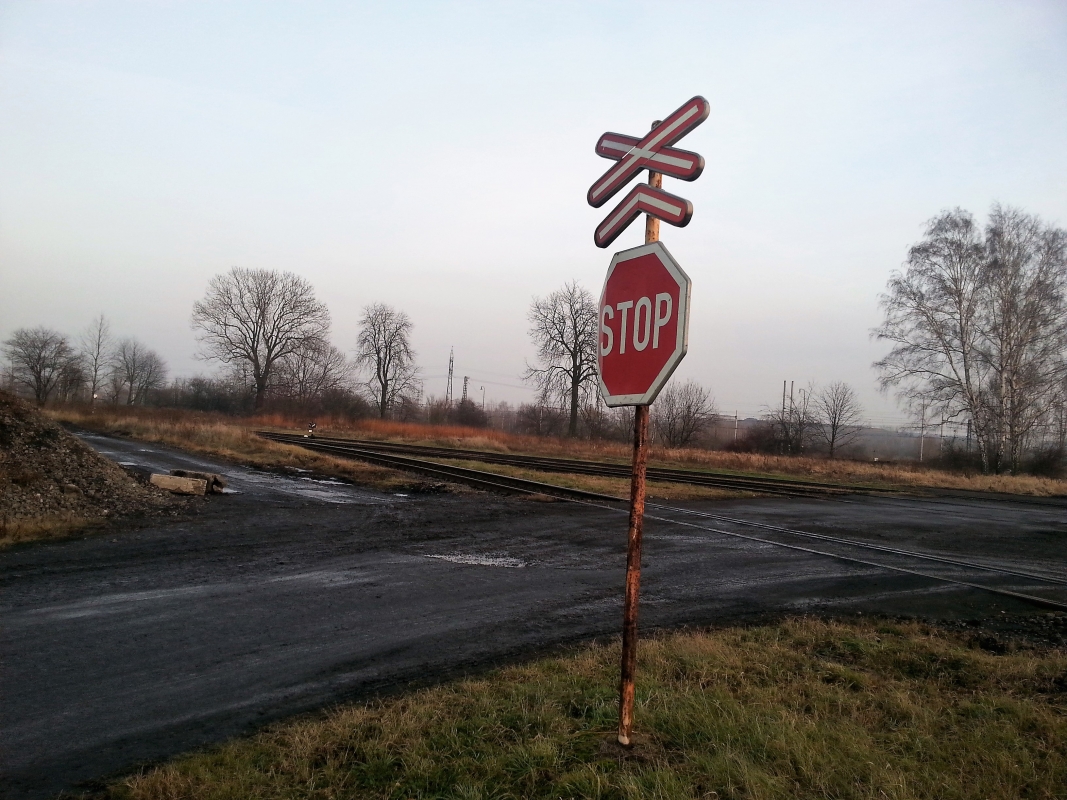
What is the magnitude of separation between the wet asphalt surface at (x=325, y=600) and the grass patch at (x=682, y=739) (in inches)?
23.7

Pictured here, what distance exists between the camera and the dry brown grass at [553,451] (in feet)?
94.1

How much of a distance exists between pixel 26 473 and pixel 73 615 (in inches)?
271

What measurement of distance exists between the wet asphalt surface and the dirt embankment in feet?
2.58

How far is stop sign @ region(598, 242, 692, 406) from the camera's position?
3.05 meters

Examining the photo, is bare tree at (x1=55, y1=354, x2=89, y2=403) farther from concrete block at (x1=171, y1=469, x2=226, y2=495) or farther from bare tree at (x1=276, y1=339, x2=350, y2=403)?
concrete block at (x1=171, y1=469, x2=226, y2=495)

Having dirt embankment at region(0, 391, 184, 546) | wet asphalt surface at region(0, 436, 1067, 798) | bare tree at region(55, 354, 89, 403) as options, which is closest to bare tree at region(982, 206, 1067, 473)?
wet asphalt surface at region(0, 436, 1067, 798)

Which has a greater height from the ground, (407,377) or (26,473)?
(407,377)

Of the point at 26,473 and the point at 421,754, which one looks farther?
the point at 26,473

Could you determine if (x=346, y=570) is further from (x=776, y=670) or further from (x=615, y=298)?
(x=615, y=298)

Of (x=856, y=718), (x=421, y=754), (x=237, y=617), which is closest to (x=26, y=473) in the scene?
(x=237, y=617)

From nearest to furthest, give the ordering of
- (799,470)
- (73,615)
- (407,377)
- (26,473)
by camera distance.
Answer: (73,615) → (26,473) → (799,470) → (407,377)

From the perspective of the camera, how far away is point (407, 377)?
6719cm

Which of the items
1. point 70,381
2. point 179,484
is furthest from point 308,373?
point 179,484

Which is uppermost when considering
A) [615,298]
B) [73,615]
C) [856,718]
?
[615,298]
